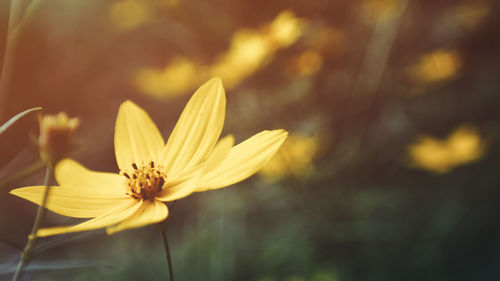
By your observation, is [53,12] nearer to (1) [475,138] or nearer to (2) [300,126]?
(2) [300,126]

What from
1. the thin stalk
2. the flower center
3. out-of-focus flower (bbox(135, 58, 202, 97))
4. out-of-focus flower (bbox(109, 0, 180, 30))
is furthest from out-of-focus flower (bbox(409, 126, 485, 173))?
the thin stalk

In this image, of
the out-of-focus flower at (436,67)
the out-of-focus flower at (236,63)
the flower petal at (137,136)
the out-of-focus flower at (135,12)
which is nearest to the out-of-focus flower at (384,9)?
the out-of-focus flower at (436,67)

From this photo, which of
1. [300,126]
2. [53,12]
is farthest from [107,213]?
[53,12]

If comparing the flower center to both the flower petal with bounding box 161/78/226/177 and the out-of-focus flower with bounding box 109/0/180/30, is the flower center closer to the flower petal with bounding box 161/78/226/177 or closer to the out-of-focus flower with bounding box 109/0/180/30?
the flower petal with bounding box 161/78/226/177

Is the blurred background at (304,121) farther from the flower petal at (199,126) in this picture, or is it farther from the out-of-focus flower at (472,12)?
the flower petal at (199,126)

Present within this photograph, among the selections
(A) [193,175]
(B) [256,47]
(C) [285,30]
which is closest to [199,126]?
(A) [193,175]

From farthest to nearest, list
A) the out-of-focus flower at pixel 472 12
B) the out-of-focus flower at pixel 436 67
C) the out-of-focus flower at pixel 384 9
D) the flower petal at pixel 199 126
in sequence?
the out-of-focus flower at pixel 472 12, the out-of-focus flower at pixel 436 67, the out-of-focus flower at pixel 384 9, the flower petal at pixel 199 126
